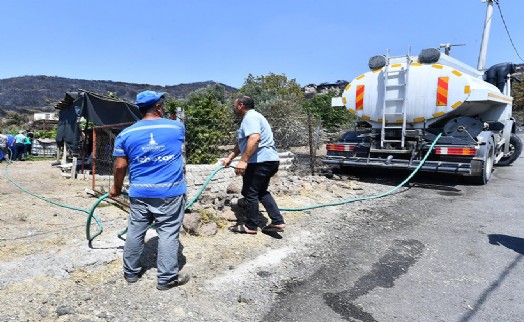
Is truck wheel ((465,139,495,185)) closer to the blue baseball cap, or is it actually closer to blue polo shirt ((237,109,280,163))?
blue polo shirt ((237,109,280,163))

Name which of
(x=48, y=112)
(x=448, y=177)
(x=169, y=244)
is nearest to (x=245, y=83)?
(x=448, y=177)

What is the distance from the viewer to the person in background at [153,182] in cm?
301

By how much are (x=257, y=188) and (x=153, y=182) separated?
142 cm

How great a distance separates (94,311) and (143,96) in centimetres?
180

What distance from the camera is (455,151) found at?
6.93 metres

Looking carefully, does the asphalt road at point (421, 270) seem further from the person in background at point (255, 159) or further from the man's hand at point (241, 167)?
the man's hand at point (241, 167)

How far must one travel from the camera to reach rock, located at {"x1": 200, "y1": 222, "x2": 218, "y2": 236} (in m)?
4.26

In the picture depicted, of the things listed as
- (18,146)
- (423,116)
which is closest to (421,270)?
(423,116)

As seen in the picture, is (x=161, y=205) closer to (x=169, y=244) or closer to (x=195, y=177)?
(x=169, y=244)

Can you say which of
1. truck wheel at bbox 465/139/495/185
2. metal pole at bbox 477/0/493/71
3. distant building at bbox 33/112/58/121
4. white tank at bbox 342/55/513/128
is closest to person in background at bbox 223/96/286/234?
white tank at bbox 342/55/513/128

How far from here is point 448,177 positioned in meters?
8.46

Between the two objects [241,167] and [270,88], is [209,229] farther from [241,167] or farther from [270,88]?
[270,88]

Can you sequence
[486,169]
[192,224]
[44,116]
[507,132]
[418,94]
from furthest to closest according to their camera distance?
[44,116] → [507,132] → [486,169] → [418,94] → [192,224]

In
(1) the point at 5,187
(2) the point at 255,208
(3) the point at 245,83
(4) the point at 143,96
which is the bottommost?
(1) the point at 5,187
